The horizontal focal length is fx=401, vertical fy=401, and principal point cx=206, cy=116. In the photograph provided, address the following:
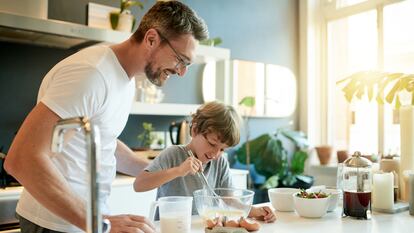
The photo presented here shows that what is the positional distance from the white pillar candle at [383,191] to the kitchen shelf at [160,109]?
1657mm

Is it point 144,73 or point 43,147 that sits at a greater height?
point 144,73

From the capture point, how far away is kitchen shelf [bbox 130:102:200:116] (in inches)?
111

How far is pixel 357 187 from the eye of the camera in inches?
61.9

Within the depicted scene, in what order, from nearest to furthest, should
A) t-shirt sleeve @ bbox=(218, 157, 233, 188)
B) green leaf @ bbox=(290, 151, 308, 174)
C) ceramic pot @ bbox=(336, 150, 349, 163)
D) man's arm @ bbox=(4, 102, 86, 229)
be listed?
1. man's arm @ bbox=(4, 102, 86, 229)
2. t-shirt sleeve @ bbox=(218, 157, 233, 188)
3. green leaf @ bbox=(290, 151, 308, 174)
4. ceramic pot @ bbox=(336, 150, 349, 163)

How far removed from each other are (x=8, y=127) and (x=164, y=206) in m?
1.84

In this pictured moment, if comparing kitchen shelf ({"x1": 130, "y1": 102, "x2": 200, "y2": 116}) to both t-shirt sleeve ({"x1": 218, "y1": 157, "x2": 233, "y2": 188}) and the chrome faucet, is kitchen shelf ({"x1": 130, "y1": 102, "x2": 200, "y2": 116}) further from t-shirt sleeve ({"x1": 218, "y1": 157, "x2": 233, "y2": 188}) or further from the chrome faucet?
the chrome faucet

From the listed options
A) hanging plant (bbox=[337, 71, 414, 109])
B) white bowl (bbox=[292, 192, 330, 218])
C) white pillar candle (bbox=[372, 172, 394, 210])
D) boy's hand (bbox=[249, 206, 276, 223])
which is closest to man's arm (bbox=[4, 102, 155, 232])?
boy's hand (bbox=[249, 206, 276, 223])

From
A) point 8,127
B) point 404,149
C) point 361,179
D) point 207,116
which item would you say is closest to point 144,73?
point 207,116

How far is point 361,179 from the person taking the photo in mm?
1563

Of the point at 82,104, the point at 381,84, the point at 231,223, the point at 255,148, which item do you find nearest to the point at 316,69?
the point at 255,148

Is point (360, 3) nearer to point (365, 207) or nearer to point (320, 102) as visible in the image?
point (320, 102)

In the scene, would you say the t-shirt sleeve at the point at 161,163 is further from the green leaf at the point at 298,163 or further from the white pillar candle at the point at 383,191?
the green leaf at the point at 298,163

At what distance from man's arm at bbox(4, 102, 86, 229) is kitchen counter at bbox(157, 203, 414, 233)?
0.44 m

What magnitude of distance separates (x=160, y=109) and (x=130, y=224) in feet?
6.45
